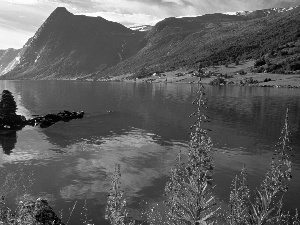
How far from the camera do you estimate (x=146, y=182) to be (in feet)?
135

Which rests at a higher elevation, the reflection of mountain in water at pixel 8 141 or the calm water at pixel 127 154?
the calm water at pixel 127 154

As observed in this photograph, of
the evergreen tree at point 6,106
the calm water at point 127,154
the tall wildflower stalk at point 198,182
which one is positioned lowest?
the calm water at point 127,154

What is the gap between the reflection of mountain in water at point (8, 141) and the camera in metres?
58.4

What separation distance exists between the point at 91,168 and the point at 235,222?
111ft

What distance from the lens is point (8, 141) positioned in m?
65.4

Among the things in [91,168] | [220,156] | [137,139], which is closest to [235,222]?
[91,168]

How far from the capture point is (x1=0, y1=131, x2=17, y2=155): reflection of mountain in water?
58419mm

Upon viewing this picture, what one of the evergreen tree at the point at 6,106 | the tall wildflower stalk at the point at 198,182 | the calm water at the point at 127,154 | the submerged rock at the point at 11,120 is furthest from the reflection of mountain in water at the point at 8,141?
the tall wildflower stalk at the point at 198,182

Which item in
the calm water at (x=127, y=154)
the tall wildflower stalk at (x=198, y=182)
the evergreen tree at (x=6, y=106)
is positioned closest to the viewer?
the tall wildflower stalk at (x=198, y=182)

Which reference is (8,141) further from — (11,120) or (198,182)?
(198,182)

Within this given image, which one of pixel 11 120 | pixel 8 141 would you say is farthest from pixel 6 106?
pixel 8 141

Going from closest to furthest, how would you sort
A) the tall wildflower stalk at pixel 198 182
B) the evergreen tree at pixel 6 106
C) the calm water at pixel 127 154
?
the tall wildflower stalk at pixel 198 182
the calm water at pixel 127 154
the evergreen tree at pixel 6 106

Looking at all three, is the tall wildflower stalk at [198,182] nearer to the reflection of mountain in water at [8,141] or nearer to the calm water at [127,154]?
the calm water at [127,154]

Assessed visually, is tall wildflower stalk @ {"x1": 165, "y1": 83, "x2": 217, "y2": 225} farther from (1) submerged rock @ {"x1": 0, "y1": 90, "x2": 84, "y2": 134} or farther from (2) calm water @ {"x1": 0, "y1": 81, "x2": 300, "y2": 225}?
(1) submerged rock @ {"x1": 0, "y1": 90, "x2": 84, "y2": 134}
